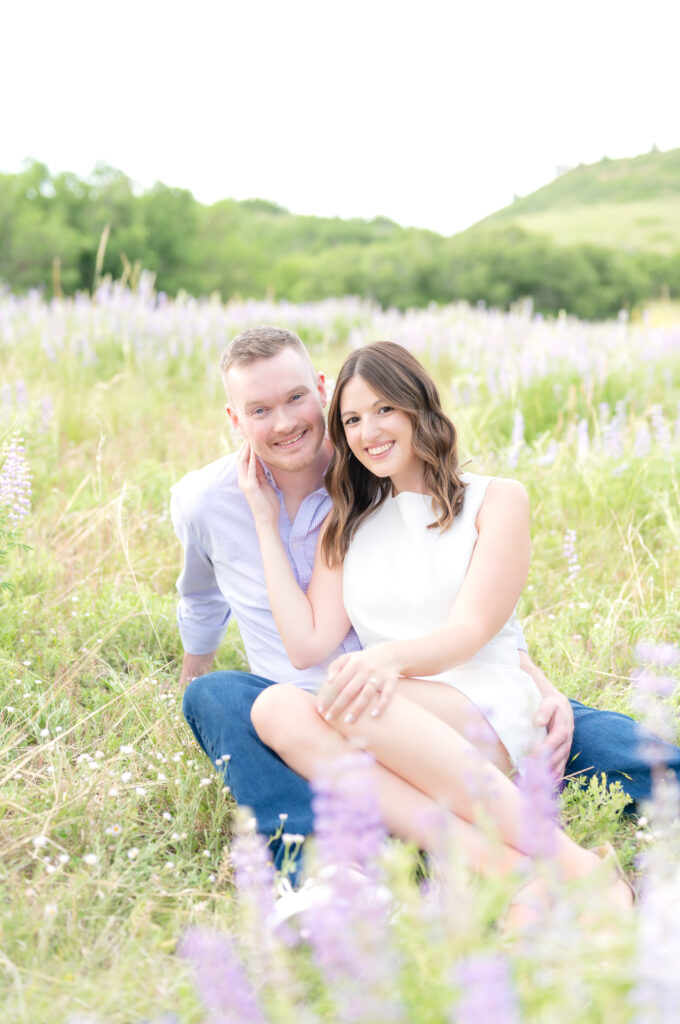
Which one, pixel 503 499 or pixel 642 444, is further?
pixel 642 444

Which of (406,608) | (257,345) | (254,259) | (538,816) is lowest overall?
(406,608)

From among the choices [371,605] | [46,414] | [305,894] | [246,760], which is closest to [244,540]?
[371,605]

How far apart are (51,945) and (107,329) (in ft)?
20.7

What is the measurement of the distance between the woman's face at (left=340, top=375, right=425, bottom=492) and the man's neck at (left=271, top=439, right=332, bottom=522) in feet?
0.79

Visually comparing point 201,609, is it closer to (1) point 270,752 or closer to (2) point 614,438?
(1) point 270,752

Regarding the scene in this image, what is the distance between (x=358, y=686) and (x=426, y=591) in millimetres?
425

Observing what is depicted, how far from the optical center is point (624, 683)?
296 centimetres

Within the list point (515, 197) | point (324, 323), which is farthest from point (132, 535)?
point (515, 197)

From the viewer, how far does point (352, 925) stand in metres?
0.98

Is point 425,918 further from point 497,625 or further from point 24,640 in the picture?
point 24,640

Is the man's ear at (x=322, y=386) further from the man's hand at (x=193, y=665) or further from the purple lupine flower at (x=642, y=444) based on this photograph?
the purple lupine flower at (x=642, y=444)

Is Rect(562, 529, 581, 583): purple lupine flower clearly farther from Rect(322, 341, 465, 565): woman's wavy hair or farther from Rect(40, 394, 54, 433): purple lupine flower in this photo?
Rect(40, 394, 54, 433): purple lupine flower

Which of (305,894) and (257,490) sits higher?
(257,490)

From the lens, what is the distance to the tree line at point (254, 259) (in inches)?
531
